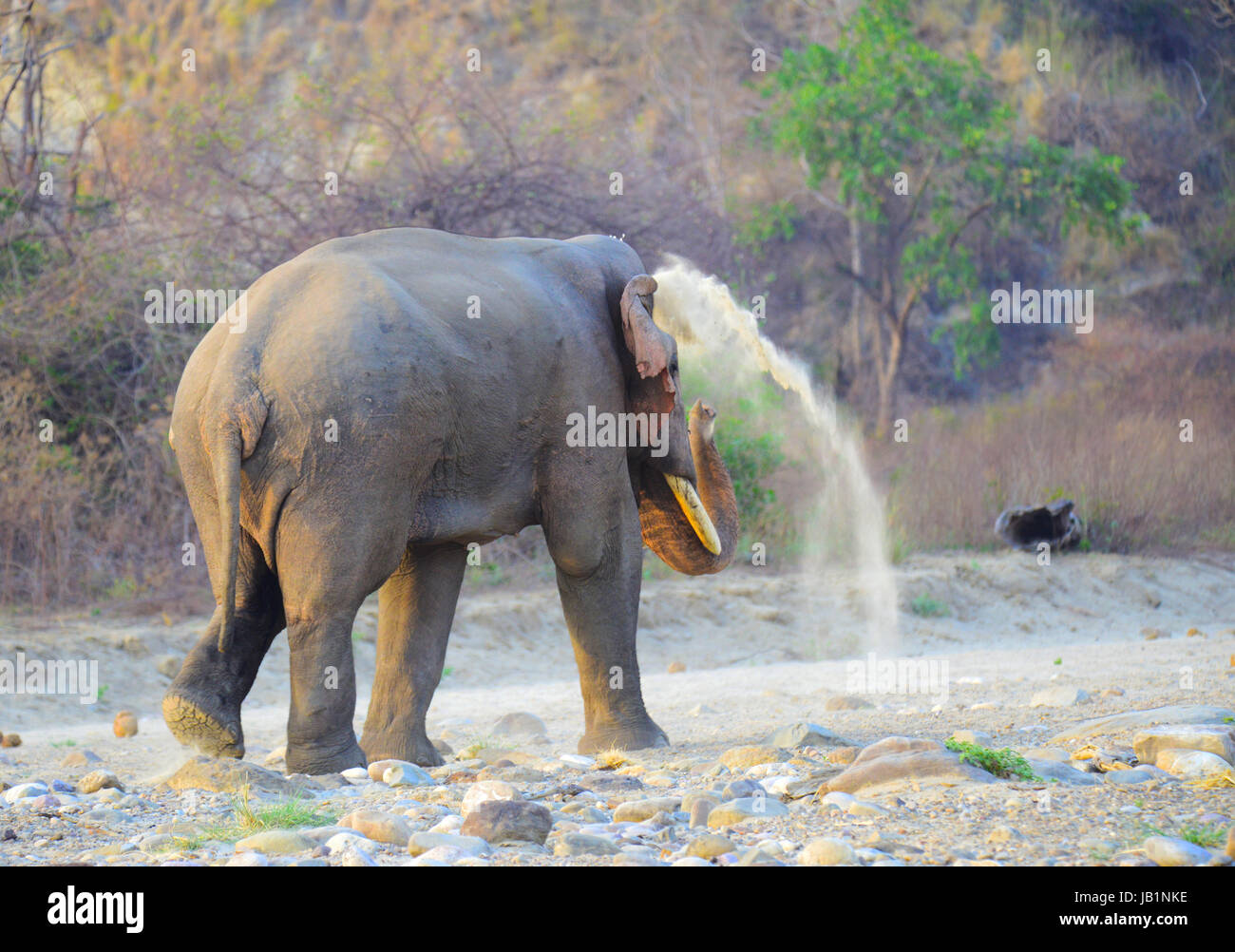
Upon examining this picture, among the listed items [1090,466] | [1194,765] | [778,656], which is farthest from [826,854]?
[1090,466]

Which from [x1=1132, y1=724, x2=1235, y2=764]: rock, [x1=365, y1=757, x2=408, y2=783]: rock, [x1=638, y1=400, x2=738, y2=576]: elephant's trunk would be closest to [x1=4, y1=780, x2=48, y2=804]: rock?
[x1=365, y1=757, x2=408, y2=783]: rock

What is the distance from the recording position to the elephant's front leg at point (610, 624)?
7.39 m

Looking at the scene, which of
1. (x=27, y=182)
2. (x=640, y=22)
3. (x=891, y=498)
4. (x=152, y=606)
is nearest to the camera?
(x=152, y=606)

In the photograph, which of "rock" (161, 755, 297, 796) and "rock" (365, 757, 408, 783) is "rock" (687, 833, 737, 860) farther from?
"rock" (365, 757, 408, 783)

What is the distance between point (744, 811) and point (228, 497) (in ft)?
7.72

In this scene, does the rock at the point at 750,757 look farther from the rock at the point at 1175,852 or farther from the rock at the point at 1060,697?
the rock at the point at 1060,697

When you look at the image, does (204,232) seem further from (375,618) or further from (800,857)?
(800,857)

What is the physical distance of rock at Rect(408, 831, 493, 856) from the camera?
4.49m

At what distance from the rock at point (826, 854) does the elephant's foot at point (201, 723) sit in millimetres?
3010

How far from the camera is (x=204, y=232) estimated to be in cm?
1586

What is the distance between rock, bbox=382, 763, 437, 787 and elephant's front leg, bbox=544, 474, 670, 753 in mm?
1461

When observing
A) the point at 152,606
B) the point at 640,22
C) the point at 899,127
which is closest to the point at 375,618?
the point at 152,606

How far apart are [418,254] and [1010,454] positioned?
568 inches

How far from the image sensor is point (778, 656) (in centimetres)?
1402
